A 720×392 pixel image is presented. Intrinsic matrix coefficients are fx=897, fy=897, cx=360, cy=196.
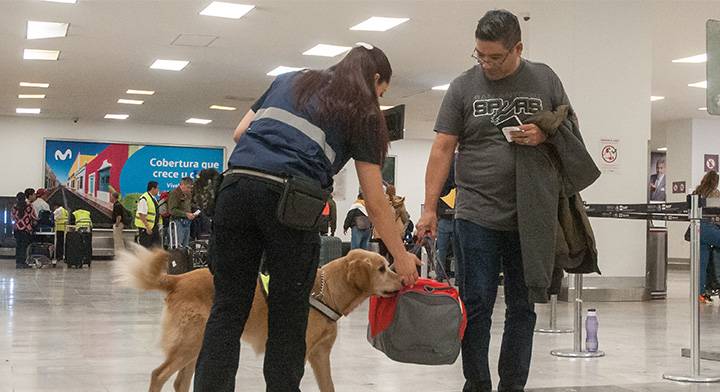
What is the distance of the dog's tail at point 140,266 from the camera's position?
3633mm

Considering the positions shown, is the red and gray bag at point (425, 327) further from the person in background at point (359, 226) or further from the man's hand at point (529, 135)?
the person in background at point (359, 226)

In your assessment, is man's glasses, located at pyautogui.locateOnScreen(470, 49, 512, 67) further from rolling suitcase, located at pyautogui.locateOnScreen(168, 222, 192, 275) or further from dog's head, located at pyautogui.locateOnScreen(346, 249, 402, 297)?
rolling suitcase, located at pyautogui.locateOnScreen(168, 222, 192, 275)

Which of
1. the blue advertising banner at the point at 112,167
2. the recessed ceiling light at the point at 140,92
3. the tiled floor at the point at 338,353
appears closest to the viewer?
the tiled floor at the point at 338,353

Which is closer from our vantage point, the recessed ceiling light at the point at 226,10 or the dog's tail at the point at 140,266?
the dog's tail at the point at 140,266

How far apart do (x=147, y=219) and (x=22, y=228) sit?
408cm

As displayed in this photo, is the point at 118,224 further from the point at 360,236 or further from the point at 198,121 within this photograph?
the point at 360,236

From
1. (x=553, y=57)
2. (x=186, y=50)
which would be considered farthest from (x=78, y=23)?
(x=553, y=57)

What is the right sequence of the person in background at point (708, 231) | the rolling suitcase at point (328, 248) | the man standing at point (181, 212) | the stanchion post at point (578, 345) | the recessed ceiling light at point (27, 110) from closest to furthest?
the stanchion post at point (578, 345) < the person in background at point (708, 231) < the man standing at point (181, 212) < the rolling suitcase at point (328, 248) < the recessed ceiling light at point (27, 110)

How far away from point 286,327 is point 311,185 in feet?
1.51

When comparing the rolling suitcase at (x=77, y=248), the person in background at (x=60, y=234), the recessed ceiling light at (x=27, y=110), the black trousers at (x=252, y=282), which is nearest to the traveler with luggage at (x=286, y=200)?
the black trousers at (x=252, y=282)

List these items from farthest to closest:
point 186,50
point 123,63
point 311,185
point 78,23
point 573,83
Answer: point 123,63 → point 186,50 → point 78,23 → point 573,83 → point 311,185

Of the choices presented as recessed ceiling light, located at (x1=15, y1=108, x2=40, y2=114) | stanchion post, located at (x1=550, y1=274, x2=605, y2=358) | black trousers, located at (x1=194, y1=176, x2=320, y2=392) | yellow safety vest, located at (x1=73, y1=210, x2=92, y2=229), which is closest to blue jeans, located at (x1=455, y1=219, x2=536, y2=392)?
black trousers, located at (x1=194, y1=176, x2=320, y2=392)

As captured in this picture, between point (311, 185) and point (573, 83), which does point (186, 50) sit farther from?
point (311, 185)

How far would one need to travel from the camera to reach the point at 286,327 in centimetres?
284
